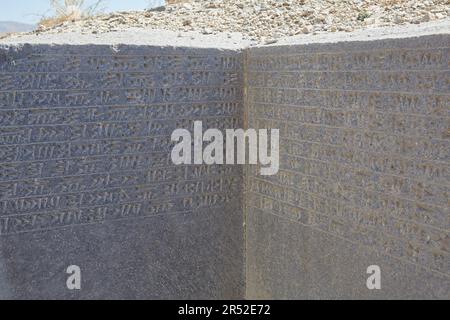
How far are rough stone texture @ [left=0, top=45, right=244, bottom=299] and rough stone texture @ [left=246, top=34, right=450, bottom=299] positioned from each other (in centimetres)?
25

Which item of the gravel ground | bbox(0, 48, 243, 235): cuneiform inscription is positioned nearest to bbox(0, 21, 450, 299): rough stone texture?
bbox(0, 48, 243, 235): cuneiform inscription

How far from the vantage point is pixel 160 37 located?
347 cm

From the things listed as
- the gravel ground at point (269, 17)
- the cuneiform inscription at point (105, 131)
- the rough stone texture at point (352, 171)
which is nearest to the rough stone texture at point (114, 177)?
the cuneiform inscription at point (105, 131)

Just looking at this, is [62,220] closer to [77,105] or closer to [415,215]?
[77,105]

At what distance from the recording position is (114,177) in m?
3.21

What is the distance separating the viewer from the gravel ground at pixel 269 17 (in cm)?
353

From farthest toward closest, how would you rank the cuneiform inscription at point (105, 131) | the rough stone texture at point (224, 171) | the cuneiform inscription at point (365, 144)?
the cuneiform inscription at point (105, 131)
the rough stone texture at point (224, 171)
the cuneiform inscription at point (365, 144)

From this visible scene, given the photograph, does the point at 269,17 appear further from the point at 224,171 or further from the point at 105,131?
the point at 105,131

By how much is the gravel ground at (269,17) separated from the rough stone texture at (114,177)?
1.77 feet

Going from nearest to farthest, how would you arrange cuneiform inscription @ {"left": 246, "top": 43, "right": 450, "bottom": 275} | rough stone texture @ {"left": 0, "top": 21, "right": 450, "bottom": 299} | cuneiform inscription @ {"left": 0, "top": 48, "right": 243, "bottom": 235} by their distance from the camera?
1. cuneiform inscription @ {"left": 246, "top": 43, "right": 450, "bottom": 275}
2. rough stone texture @ {"left": 0, "top": 21, "right": 450, "bottom": 299}
3. cuneiform inscription @ {"left": 0, "top": 48, "right": 243, "bottom": 235}

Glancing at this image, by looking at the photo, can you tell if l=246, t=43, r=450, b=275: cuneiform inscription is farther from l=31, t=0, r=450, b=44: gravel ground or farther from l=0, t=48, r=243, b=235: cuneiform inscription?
l=31, t=0, r=450, b=44: gravel ground

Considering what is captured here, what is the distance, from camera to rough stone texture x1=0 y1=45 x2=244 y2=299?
3.00m

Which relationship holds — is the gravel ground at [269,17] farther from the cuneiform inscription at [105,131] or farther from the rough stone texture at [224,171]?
the cuneiform inscription at [105,131]
